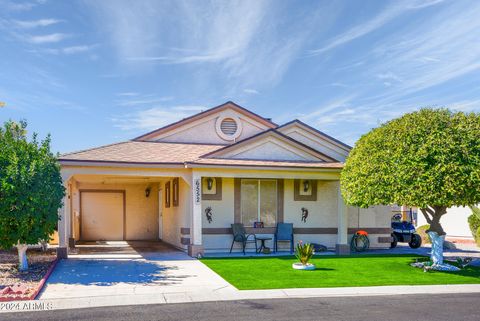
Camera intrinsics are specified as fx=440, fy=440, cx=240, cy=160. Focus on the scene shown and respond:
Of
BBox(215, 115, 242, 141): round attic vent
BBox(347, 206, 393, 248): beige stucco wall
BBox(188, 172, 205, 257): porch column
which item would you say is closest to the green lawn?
BBox(188, 172, 205, 257): porch column

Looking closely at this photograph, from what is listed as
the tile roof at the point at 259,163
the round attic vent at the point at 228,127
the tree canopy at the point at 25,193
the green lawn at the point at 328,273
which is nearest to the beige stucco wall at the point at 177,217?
the tile roof at the point at 259,163

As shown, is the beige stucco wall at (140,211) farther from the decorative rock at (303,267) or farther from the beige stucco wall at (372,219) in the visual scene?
the decorative rock at (303,267)

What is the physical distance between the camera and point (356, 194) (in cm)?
1389

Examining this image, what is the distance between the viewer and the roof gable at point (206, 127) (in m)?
20.0

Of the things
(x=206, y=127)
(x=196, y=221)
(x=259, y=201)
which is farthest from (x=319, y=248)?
(x=206, y=127)

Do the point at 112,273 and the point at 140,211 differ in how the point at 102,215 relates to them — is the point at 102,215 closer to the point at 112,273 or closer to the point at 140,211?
the point at 140,211

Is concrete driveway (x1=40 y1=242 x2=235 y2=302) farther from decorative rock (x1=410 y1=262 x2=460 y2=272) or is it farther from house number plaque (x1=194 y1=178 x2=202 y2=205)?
decorative rock (x1=410 y1=262 x2=460 y2=272)

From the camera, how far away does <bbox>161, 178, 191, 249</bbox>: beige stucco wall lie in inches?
642

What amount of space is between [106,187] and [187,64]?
25.2 feet

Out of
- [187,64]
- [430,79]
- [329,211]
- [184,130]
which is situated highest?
[187,64]

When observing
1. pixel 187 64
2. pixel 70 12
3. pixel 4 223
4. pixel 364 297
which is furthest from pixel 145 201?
pixel 364 297

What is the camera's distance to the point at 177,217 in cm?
1797

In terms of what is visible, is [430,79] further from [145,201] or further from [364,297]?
[145,201]

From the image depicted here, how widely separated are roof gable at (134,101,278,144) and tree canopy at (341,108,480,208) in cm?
806
